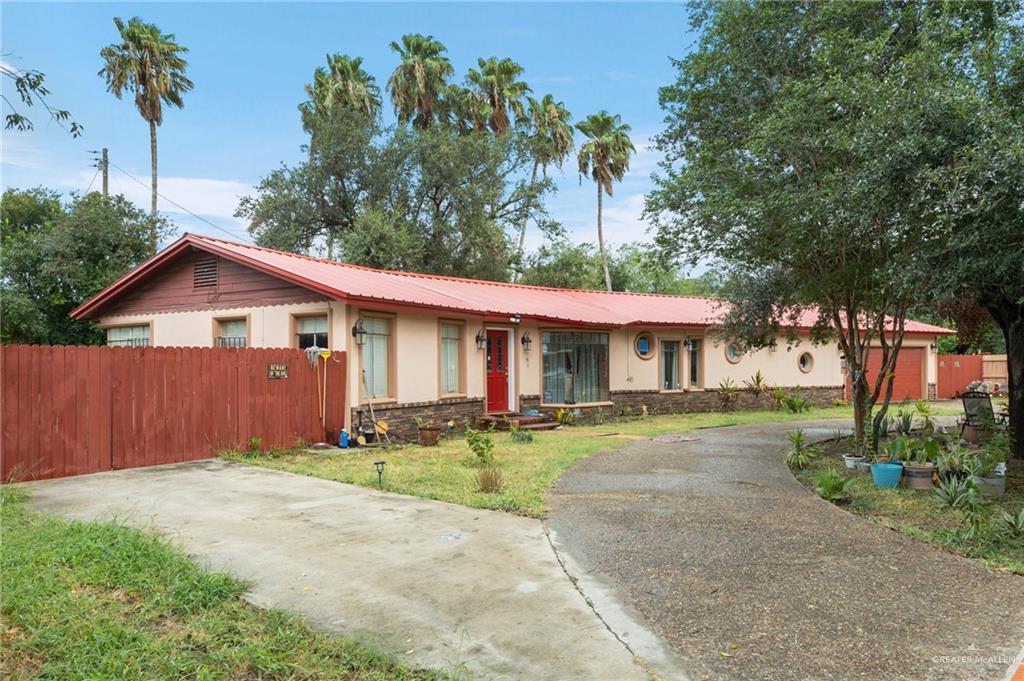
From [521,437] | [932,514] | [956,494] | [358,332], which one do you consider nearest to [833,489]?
[932,514]

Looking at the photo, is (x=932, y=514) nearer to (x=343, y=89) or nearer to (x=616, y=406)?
(x=616, y=406)

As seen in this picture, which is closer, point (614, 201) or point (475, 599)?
point (475, 599)

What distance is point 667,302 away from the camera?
2295 cm

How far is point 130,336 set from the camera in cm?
Answer: 1530

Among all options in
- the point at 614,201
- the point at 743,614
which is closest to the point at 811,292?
the point at 743,614

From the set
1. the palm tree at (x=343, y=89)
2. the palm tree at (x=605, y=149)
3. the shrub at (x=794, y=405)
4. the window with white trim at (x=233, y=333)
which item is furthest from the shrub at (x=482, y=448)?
the palm tree at (x=605, y=149)

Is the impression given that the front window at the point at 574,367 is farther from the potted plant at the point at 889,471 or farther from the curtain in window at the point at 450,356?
the potted plant at the point at 889,471

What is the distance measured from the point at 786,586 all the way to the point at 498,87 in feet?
97.8

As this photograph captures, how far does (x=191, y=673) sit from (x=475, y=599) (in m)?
1.61

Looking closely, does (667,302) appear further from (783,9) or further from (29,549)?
(29,549)

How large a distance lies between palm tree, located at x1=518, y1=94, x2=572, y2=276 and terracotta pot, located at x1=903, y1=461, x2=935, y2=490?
24.8 m

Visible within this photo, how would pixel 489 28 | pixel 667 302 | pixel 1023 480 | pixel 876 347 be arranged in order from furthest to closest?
pixel 876 347 < pixel 667 302 < pixel 489 28 < pixel 1023 480

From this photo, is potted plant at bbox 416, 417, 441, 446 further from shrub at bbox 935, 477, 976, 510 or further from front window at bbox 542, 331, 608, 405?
shrub at bbox 935, 477, 976, 510

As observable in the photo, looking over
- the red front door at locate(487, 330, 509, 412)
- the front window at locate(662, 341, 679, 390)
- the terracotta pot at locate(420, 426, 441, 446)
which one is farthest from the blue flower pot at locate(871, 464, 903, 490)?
the front window at locate(662, 341, 679, 390)
